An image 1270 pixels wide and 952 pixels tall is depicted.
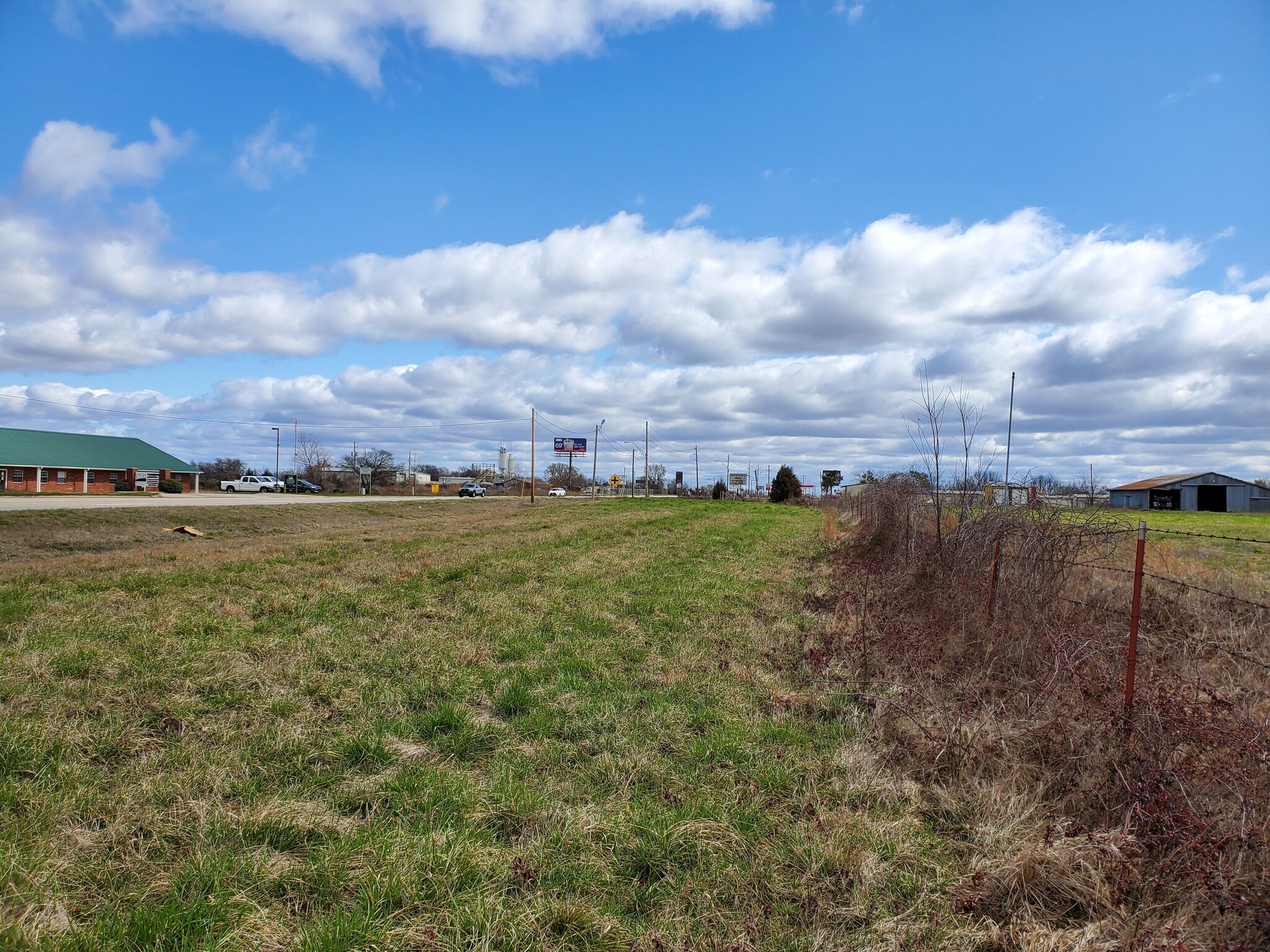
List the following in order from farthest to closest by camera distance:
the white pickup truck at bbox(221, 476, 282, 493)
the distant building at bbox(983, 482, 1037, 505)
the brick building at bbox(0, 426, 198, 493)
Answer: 1. the white pickup truck at bbox(221, 476, 282, 493)
2. the brick building at bbox(0, 426, 198, 493)
3. the distant building at bbox(983, 482, 1037, 505)

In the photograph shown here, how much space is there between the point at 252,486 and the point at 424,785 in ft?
252

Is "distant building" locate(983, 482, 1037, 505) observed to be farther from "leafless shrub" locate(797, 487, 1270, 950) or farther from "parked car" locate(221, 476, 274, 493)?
"parked car" locate(221, 476, 274, 493)

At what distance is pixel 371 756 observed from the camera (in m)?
4.71

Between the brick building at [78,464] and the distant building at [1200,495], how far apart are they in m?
86.2

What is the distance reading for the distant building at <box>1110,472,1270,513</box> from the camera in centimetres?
6412

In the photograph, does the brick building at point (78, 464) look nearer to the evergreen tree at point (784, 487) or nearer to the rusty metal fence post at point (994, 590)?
the evergreen tree at point (784, 487)

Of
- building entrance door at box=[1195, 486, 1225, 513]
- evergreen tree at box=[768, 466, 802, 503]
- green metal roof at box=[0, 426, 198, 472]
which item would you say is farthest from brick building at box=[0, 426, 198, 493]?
building entrance door at box=[1195, 486, 1225, 513]

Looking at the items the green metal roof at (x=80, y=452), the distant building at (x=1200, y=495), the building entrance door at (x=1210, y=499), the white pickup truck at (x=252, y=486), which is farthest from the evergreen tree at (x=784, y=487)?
the green metal roof at (x=80, y=452)

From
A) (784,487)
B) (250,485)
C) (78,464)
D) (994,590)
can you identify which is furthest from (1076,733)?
(250,485)

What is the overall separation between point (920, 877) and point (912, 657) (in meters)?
3.91

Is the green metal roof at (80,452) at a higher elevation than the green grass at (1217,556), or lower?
higher

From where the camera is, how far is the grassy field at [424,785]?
310cm

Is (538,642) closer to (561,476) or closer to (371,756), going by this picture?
(371,756)

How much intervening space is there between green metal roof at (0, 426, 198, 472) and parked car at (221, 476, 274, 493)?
139 inches
